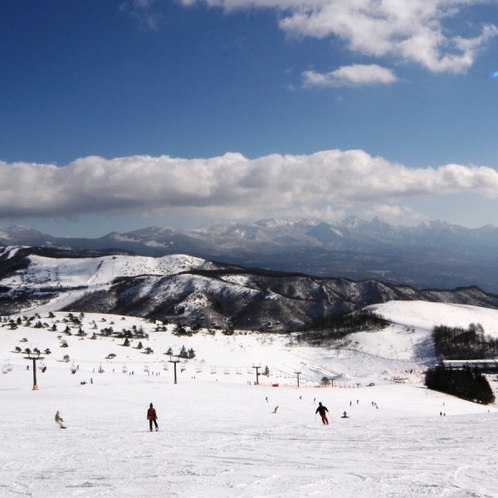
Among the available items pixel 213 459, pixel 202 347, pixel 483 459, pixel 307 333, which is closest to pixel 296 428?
pixel 213 459

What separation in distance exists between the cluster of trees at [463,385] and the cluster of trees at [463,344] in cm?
4069

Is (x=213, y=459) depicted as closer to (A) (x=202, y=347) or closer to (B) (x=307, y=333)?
(A) (x=202, y=347)

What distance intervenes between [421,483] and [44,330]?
87.0 m

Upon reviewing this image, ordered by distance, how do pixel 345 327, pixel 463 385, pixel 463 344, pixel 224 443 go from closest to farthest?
pixel 224 443 → pixel 463 385 → pixel 463 344 → pixel 345 327

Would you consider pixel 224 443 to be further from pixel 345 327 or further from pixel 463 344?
pixel 345 327

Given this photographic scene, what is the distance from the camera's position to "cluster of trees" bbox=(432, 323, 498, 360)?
347ft

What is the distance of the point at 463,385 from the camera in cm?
6222

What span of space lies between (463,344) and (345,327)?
3227cm

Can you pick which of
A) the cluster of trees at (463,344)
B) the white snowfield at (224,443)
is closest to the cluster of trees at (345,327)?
the cluster of trees at (463,344)

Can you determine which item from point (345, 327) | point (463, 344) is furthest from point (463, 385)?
point (345, 327)

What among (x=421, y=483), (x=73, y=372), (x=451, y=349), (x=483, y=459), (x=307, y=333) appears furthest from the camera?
(x=307, y=333)

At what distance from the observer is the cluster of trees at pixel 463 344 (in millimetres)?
105750

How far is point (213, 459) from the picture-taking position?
57.3 feet

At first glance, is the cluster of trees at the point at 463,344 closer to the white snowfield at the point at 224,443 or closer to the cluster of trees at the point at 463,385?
the cluster of trees at the point at 463,385
